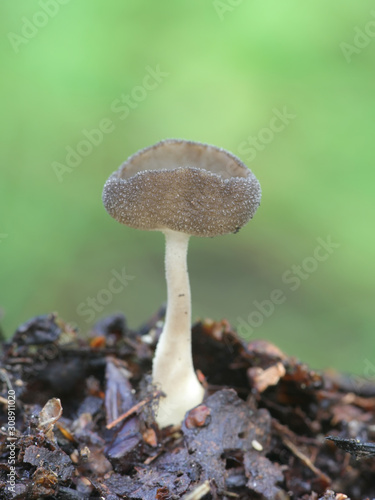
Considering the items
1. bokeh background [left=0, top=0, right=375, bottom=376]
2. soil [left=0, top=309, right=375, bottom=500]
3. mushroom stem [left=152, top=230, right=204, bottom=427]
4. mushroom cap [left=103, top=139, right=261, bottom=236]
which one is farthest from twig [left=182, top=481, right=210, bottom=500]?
bokeh background [left=0, top=0, right=375, bottom=376]

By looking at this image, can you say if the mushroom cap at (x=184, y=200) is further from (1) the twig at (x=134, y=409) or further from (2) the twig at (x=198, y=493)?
(2) the twig at (x=198, y=493)

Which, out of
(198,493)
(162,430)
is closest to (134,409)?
(162,430)

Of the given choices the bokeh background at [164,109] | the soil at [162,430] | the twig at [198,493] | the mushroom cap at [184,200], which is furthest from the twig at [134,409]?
the bokeh background at [164,109]

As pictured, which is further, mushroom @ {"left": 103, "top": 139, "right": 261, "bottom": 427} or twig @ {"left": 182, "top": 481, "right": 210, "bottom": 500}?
mushroom @ {"left": 103, "top": 139, "right": 261, "bottom": 427}

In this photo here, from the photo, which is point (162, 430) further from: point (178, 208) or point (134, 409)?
point (178, 208)

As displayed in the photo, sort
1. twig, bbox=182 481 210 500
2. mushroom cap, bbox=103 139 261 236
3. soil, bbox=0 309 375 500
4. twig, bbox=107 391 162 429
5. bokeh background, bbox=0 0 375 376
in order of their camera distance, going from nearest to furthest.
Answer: twig, bbox=182 481 210 500, soil, bbox=0 309 375 500, mushroom cap, bbox=103 139 261 236, twig, bbox=107 391 162 429, bokeh background, bbox=0 0 375 376

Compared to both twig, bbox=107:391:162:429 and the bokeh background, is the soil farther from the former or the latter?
the bokeh background

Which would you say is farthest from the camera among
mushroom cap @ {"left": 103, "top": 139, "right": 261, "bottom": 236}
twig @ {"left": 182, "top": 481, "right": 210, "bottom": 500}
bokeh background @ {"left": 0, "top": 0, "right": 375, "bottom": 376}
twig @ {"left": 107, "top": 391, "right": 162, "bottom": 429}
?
bokeh background @ {"left": 0, "top": 0, "right": 375, "bottom": 376}
